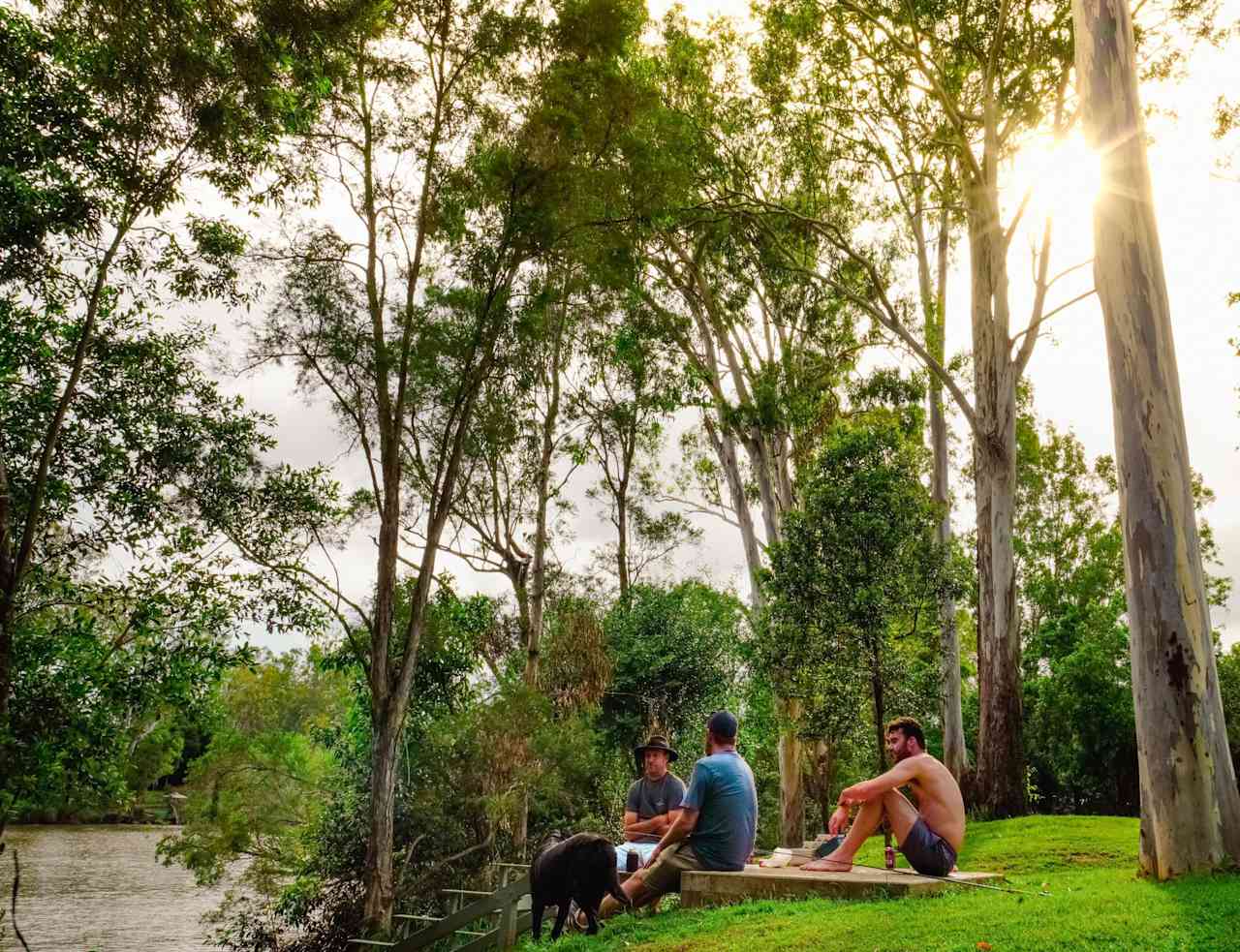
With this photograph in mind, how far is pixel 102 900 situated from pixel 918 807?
97.1ft

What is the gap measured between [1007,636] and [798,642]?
3264mm

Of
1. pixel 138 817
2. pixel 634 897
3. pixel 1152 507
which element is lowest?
pixel 138 817

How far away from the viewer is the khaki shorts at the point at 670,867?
665cm

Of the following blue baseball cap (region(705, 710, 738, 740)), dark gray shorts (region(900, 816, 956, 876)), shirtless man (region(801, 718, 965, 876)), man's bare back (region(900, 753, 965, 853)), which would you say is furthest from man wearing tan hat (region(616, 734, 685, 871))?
man's bare back (region(900, 753, 965, 853))

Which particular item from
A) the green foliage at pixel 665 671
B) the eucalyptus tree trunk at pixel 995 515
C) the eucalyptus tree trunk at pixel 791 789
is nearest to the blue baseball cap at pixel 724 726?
the eucalyptus tree trunk at pixel 995 515

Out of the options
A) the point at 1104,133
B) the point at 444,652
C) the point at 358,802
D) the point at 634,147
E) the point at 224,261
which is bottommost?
the point at 358,802

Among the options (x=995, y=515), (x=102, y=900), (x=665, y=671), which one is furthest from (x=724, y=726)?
(x=102, y=900)

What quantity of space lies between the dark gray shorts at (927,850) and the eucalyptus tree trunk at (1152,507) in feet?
4.41

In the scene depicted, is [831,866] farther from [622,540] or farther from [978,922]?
[622,540]

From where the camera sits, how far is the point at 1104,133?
7.34 meters

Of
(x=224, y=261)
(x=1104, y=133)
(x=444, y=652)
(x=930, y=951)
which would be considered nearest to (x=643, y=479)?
(x=444, y=652)

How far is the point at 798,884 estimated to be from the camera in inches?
252

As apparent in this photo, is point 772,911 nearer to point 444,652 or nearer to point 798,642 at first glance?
point 798,642

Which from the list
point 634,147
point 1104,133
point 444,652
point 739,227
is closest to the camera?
point 1104,133
